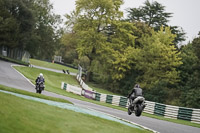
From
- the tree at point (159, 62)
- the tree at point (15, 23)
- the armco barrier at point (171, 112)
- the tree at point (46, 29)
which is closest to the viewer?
the armco barrier at point (171, 112)

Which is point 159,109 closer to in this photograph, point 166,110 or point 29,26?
point 166,110

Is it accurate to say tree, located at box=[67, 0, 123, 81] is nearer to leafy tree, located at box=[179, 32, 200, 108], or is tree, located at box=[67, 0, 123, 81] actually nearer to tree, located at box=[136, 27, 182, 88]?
tree, located at box=[136, 27, 182, 88]

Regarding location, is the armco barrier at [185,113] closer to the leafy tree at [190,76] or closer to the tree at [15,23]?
the leafy tree at [190,76]

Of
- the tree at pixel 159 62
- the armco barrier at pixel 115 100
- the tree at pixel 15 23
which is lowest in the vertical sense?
the armco barrier at pixel 115 100

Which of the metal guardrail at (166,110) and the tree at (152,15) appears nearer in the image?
the metal guardrail at (166,110)

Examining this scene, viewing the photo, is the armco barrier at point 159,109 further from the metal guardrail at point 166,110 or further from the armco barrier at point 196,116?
the armco barrier at point 196,116

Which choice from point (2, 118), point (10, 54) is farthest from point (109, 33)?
point (2, 118)

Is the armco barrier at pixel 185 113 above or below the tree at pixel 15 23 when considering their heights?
below

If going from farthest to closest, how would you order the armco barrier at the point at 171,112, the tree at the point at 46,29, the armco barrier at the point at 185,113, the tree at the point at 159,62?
the tree at the point at 46,29, the tree at the point at 159,62, the armco barrier at the point at 171,112, the armco barrier at the point at 185,113

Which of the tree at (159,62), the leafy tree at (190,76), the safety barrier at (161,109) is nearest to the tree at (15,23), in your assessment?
the tree at (159,62)

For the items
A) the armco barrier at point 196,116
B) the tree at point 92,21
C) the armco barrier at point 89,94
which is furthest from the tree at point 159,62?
the armco barrier at point 196,116

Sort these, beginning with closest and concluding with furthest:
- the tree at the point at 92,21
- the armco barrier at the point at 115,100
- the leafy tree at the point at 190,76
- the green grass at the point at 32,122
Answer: the green grass at the point at 32,122
the armco barrier at the point at 115,100
the leafy tree at the point at 190,76
the tree at the point at 92,21

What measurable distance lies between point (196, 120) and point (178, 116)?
5.98 feet

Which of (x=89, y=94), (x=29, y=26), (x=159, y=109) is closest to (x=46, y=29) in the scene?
(x=29, y=26)
